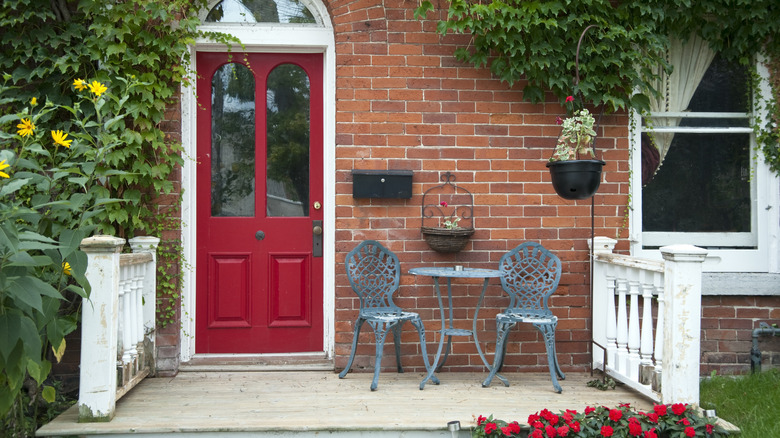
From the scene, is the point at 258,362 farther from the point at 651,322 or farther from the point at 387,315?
the point at 651,322

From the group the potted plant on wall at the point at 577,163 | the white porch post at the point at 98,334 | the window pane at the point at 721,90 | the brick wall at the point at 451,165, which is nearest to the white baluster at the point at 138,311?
the white porch post at the point at 98,334

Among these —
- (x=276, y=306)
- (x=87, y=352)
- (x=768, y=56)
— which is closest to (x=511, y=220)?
(x=276, y=306)

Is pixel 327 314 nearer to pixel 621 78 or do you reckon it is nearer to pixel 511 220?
pixel 511 220

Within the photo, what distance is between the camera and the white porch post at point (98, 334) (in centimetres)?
324

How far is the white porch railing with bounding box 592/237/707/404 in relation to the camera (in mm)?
3357

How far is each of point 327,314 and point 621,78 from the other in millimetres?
2623

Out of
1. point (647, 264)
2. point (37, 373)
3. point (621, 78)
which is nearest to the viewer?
point (37, 373)

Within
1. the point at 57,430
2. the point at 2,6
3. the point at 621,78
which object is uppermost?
the point at 2,6

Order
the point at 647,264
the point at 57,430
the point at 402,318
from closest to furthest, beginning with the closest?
1. the point at 57,430
2. the point at 647,264
3. the point at 402,318

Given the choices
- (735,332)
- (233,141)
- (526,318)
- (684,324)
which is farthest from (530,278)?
(233,141)

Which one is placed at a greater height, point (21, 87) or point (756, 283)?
point (21, 87)

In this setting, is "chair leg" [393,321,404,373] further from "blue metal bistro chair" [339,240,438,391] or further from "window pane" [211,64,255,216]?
"window pane" [211,64,255,216]

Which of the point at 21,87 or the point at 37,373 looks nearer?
the point at 37,373

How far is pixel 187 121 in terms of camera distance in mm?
4391
